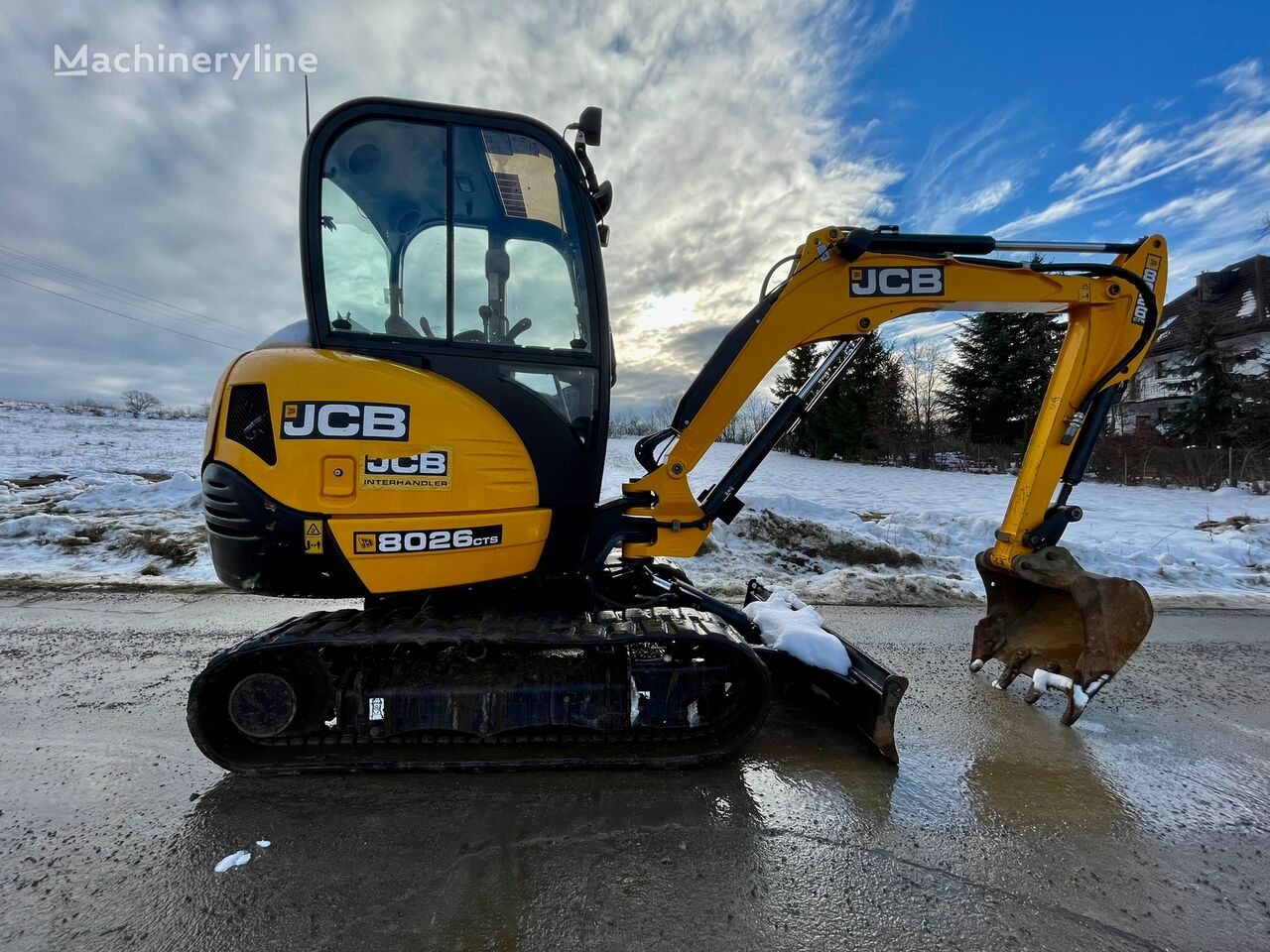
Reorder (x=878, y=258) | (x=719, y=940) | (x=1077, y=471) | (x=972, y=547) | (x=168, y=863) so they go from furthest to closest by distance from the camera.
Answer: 1. (x=972, y=547)
2. (x=1077, y=471)
3. (x=878, y=258)
4. (x=168, y=863)
5. (x=719, y=940)

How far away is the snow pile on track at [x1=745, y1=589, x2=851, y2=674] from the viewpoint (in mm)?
2914

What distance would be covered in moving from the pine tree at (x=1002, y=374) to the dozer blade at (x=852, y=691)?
22.3 meters

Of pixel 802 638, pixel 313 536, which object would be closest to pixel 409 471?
pixel 313 536

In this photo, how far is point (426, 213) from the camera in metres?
2.75

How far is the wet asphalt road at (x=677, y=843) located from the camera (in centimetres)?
174

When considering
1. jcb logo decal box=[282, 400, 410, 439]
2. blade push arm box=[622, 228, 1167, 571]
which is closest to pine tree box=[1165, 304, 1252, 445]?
blade push arm box=[622, 228, 1167, 571]

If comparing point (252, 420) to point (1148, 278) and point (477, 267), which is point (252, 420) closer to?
point (477, 267)

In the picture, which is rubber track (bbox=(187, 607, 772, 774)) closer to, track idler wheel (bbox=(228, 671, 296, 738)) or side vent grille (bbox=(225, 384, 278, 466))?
track idler wheel (bbox=(228, 671, 296, 738))

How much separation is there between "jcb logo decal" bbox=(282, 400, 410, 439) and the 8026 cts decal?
424mm

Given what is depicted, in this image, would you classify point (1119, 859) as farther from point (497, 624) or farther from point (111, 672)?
point (111, 672)

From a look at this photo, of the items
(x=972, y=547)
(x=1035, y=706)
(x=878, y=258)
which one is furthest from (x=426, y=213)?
(x=972, y=547)

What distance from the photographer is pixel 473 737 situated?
8.61 ft

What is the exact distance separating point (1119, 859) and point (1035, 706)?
1.37m

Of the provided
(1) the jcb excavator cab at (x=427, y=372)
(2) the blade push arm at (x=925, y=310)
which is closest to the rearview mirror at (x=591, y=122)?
(1) the jcb excavator cab at (x=427, y=372)
